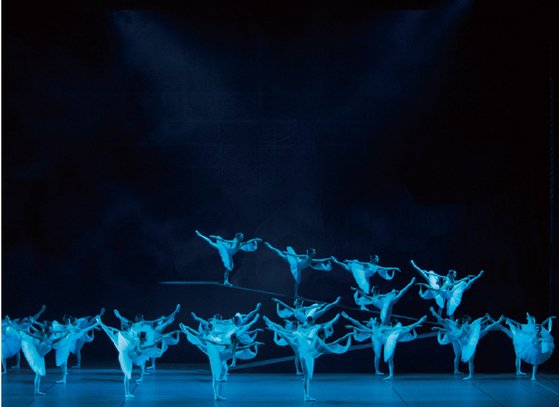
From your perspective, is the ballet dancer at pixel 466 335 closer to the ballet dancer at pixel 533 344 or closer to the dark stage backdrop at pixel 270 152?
the ballet dancer at pixel 533 344

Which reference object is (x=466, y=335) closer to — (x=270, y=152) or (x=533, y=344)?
(x=533, y=344)

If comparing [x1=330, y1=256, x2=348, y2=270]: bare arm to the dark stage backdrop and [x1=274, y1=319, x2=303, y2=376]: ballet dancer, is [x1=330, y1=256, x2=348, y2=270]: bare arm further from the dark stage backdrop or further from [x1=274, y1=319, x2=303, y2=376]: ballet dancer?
[x1=274, y1=319, x2=303, y2=376]: ballet dancer

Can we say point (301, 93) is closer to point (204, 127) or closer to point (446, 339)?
point (204, 127)

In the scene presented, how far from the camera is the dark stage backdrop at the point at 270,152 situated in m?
11.8

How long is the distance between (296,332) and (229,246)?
287cm

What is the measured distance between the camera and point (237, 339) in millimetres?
9141

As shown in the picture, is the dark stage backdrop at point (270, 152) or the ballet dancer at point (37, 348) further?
the dark stage backdrop at point (270, 152)

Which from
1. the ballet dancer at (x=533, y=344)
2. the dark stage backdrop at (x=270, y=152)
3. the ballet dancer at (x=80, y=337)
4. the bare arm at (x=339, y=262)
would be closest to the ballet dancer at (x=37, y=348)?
the ballet dancer at (x=80, y=337)

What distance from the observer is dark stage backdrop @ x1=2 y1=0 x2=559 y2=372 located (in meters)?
11.8

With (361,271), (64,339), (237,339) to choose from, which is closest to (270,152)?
(361,271)

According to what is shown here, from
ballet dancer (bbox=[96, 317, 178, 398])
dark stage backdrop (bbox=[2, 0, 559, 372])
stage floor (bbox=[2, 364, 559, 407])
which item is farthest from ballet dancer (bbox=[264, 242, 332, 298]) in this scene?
ballet dancer (bbox=[96, 317, 178, 398])

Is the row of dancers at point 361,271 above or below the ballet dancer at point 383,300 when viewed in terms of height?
above

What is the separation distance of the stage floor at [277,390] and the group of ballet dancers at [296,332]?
208 mm

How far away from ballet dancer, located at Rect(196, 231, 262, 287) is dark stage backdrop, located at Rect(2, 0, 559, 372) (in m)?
0.54
